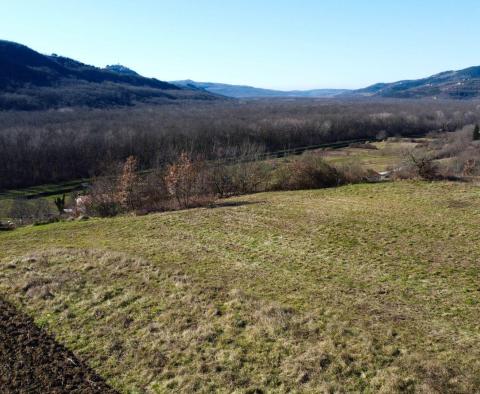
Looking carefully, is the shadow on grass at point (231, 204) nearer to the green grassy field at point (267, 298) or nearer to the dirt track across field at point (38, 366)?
the green grassy field at point (267, 298)

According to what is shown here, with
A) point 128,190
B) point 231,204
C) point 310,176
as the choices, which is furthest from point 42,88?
point 231,204

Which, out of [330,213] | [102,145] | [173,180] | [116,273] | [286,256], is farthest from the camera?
[102,145]

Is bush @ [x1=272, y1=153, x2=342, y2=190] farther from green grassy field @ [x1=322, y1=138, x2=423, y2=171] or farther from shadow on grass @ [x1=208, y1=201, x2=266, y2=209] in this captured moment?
green grassy field @ [x1=322, y1=138, x2=423, y2=171]

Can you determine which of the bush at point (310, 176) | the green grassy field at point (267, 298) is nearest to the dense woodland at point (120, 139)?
the bush at point (310, 176)

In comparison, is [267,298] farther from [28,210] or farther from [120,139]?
[120,139]

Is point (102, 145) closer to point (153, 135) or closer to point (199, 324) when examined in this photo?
point (153, 135)

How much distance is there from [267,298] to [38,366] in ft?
23.5

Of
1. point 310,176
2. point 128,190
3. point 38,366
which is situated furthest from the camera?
point 310,176

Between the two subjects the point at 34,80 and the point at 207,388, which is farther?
the point at 34,80

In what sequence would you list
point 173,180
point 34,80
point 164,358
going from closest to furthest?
point 164,358
point 173,180
point 34,80

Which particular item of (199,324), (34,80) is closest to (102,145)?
(199,324)

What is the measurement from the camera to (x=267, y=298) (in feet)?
47.4

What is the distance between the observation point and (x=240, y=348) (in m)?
11.5

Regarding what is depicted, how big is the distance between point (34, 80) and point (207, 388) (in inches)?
7434
